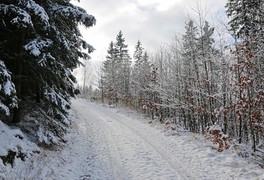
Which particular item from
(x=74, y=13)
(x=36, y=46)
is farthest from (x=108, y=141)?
(x=36, y=46)

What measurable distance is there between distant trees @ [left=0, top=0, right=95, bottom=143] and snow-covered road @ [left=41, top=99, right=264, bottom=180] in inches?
80.3

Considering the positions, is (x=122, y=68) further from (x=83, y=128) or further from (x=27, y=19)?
(x=27, y=19)

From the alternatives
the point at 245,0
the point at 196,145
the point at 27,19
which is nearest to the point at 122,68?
the point at 245,0

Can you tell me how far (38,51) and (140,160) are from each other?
5.37m

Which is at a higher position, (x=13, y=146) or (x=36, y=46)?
(x=36, y=46)

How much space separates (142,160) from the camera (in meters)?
10.8

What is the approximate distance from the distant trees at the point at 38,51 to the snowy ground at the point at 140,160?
6.44 ft

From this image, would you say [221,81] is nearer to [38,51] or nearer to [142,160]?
[142,160]

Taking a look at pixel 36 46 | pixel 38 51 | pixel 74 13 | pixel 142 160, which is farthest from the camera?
pixel 142 160

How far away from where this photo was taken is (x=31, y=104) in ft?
35.0

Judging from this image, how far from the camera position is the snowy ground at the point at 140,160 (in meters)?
8.93

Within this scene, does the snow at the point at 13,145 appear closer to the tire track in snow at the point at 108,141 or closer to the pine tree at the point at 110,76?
the tire track in snow at the point at 108,141

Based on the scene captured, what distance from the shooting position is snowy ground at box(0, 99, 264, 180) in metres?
8.93

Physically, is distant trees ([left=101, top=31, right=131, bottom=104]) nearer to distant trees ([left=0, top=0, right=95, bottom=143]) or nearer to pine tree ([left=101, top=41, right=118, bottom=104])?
pine tree ([left=101, top=41, right=118, bottom=104])
